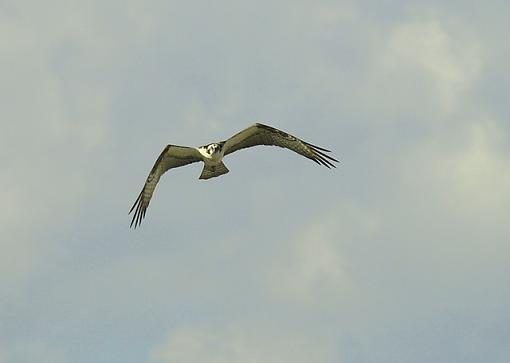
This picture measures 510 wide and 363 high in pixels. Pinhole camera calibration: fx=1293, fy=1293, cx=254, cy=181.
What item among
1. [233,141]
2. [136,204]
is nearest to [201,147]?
[233,141]

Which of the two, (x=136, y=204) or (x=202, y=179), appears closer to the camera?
(x=202, y=179)

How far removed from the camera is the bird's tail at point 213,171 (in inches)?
2248

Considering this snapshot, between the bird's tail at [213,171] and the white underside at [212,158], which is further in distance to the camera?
the bird's tail at [213,171]

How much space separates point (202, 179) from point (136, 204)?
5.23m

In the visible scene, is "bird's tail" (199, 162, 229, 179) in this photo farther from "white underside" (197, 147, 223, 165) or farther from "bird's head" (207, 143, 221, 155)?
"bird's head" (207, 143, 221, 155)

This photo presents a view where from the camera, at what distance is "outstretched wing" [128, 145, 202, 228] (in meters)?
58.7

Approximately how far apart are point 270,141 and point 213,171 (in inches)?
118

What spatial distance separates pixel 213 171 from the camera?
57.2m

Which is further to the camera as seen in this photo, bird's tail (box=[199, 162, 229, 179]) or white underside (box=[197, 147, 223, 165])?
bird's tail (box=[199, 162, 229, 179])

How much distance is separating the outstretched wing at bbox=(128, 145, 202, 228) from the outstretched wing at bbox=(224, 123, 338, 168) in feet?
6.01

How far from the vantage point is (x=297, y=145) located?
187 feet

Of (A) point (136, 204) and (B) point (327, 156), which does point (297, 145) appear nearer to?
(B) point (327, 156)

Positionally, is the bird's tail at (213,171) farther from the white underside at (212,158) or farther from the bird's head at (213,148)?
the bird's head at (213,148)

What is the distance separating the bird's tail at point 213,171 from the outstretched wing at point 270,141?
0.96 meters
